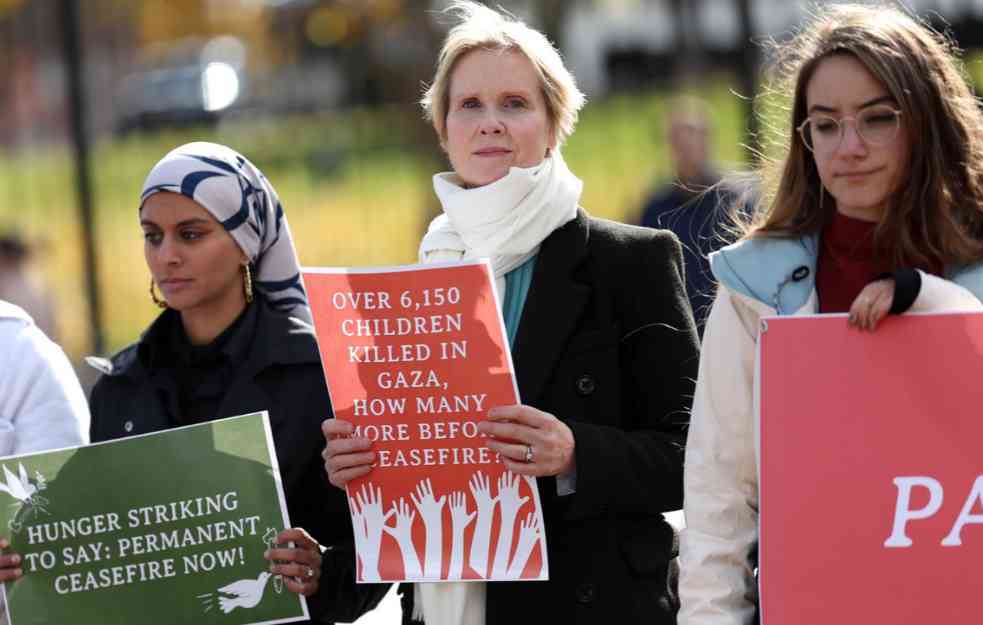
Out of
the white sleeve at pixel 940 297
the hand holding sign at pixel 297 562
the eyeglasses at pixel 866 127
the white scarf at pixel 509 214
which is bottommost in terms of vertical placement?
the hand holding sign at pixel 297 562

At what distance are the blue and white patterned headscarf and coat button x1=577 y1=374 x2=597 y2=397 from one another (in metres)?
0.73

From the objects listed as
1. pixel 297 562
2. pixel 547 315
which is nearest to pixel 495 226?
pixel 547 315

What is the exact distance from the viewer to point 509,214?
362 cm

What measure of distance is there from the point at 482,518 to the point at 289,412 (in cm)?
66

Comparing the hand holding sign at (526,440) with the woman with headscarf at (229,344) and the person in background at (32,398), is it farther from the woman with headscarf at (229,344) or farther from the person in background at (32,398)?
the person in background at (32,398)

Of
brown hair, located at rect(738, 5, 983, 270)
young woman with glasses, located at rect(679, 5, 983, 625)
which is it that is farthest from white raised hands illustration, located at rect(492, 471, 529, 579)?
brown hair, located at rect(738, 5, 983, 270)

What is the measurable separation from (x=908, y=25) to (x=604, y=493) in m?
1.07

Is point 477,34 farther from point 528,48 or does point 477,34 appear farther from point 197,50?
point 197,50

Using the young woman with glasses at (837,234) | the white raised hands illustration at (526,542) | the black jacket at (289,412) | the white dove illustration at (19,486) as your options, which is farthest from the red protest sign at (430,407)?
the white dove illustration at (19,486)

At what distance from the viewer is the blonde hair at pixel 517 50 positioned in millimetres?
3736

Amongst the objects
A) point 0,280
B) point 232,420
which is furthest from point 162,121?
point 232,420

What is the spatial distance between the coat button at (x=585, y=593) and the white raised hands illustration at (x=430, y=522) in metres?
0.29

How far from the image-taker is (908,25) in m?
3.13

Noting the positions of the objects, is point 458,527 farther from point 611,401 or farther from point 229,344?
point 229,344
